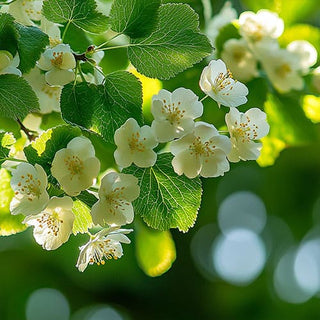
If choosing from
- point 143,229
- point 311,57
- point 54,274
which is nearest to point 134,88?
point 143,229

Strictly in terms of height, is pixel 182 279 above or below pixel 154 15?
below

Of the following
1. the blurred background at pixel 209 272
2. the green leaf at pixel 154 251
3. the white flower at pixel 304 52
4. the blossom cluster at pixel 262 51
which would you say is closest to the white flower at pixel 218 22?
the blossom cluster at pixel 262 51

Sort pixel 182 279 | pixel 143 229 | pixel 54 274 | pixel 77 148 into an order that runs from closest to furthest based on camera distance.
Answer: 1. pixel 77 148
2. pixel 143 229
3. pixel 54 274
4. pixel 182 279

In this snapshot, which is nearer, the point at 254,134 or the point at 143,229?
the point at 254,134

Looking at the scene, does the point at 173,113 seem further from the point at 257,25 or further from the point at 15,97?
the point at 257,25

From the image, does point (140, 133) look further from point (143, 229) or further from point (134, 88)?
point (143, 229)

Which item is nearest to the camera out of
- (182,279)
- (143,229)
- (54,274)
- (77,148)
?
(77,148)
